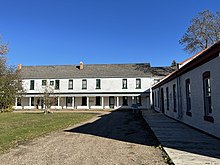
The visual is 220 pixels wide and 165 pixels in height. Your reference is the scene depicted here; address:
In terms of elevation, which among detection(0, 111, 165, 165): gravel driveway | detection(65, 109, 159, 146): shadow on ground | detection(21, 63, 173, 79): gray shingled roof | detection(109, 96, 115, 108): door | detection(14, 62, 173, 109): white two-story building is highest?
detection(21, 63, 173, 79): gray shingled roof

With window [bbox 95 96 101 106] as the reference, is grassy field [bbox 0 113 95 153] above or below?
below

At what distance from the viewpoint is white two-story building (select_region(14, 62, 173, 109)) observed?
3553cm

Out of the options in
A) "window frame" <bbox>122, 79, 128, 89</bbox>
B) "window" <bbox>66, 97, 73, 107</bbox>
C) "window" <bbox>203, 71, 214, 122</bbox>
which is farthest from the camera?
"window" <bbox>66, 97, 73, 107</bbox>

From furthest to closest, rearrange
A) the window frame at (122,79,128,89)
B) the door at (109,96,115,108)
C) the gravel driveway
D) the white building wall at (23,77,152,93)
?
the door at (109,96,115,108), the window frame at (122,79,128,89), the white building wall at (23,77,152,93), the gravel driveway

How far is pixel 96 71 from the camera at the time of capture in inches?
1502

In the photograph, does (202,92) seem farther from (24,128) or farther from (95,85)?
(95,85)

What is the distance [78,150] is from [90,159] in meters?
1.19

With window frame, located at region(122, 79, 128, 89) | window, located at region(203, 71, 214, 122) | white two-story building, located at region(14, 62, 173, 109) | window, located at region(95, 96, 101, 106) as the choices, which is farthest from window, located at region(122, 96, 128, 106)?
window, located at region(203, 71, 214, 122)

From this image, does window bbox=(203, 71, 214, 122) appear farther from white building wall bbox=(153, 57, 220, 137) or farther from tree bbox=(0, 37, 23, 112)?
tree bbox=(0, 37, 23, 112)

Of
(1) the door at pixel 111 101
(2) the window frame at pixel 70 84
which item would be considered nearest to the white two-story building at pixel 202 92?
(1) the door at pixel 111 101

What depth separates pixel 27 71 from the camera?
134 ft

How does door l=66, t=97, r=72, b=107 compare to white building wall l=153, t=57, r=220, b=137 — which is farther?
door l=66, t=97, r=72, b=107

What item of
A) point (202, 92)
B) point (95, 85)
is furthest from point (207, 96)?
point (95, 85)

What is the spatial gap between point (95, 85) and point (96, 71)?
2.92 meters
